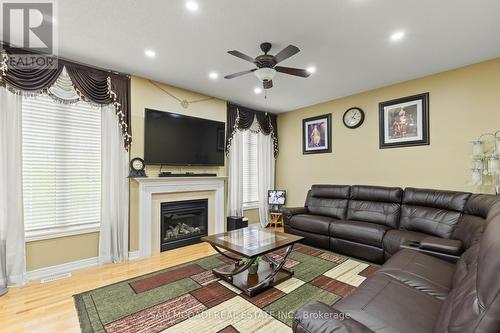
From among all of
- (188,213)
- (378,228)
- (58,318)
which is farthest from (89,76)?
(378,228)

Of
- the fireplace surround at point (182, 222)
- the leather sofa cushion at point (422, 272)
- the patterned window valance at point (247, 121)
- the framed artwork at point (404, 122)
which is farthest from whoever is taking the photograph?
the patterned window valance at point (247, 121)

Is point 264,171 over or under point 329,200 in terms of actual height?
over

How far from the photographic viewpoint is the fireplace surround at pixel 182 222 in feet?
12.5

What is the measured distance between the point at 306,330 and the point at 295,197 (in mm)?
4493

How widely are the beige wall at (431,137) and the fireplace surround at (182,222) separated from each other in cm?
240

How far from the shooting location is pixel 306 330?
3.54 feet

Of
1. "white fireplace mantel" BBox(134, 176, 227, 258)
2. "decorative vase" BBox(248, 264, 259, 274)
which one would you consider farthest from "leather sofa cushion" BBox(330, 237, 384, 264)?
"white fireplace mantel" BBox(134, 176, 227, 258)

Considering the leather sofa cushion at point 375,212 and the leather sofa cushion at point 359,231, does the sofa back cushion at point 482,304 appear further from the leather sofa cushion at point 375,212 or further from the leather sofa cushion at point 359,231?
the leather sofa cushion at point 375,212

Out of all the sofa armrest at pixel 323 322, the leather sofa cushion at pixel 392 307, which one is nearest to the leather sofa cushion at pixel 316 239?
the leather sofa cushion at pixel 392 307

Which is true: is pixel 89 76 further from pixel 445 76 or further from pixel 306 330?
pixel 445 76

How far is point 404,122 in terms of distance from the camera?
12.5ft

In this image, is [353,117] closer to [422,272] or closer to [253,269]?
[422,272]

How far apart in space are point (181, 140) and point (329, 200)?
2918 millimetres

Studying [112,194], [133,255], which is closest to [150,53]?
[112,194]
